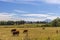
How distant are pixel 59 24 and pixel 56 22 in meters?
1.87

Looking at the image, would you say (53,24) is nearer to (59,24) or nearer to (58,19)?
(59,24)

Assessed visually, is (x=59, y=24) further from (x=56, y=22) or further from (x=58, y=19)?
(x=58, y=19)

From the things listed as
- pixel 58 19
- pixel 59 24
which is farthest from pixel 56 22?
pixel 58 19

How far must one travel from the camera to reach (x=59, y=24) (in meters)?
89.1

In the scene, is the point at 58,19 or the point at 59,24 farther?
the point at 58,19

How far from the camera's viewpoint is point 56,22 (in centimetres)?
9000

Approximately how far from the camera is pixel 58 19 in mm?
97438

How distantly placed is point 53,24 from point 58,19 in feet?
29.9

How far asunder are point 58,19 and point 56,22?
25.8 feet

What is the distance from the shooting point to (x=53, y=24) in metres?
89.4

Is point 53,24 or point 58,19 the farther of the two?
point 58,19

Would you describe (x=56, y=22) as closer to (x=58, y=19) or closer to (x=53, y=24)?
(x=53, y=24)

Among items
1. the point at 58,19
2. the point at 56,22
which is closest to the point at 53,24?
the point at 56,22

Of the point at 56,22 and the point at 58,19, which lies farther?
the point at 58,19
